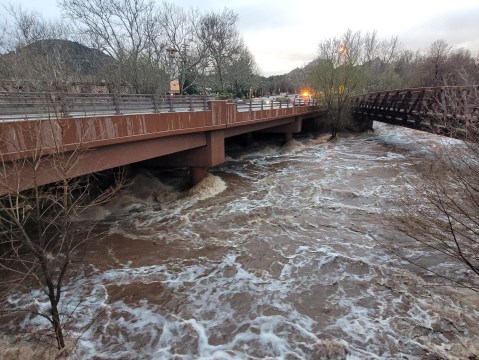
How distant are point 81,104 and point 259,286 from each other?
7808 millimetres

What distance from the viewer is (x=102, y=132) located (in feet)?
33.4

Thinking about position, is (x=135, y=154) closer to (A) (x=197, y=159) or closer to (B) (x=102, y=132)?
(B) (x=102, y=132)

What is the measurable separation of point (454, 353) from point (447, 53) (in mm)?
81418

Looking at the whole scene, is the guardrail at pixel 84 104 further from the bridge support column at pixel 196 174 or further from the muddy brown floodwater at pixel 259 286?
the muddy brown floodwater at pixel 259 286

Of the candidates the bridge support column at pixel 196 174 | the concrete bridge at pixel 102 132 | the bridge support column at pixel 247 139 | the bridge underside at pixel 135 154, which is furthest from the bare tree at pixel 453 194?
the bridge support column at pixel 247 139

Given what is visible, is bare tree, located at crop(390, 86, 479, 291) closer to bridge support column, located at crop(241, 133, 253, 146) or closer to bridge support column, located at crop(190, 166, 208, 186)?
bridge support column, located at crop(190, 166, 208, 186)

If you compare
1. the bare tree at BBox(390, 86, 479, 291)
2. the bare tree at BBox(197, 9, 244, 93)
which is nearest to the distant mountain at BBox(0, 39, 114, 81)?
the bare tree at BBox(197, 9, 244, 93)

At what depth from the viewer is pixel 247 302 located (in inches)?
300

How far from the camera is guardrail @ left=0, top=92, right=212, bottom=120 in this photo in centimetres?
835

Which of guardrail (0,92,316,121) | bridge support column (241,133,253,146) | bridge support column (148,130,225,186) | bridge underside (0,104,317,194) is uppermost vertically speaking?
guardrail (0,92,316,121)

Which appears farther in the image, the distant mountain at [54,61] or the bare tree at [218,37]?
the bare tree at [218,37]

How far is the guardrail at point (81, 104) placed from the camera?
8.35m

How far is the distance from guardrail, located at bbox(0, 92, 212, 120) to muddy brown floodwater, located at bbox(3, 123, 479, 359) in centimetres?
468

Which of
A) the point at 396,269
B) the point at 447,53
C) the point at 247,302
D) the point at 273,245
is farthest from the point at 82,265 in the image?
the point at 447,53
